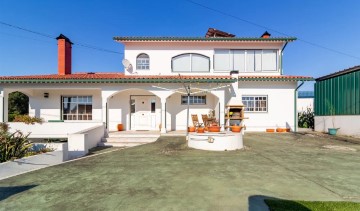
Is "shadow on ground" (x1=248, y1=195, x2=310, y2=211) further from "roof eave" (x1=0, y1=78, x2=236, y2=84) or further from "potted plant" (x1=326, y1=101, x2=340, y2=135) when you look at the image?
"potted plant" (x1=326, y1=101, x2=340, y2=135)

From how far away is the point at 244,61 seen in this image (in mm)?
15414

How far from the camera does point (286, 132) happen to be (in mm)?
13992

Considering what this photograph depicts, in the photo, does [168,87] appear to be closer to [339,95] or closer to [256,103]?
[256,103]

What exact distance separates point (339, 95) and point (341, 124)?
80.1 inches

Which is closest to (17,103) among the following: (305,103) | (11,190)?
(11,190)

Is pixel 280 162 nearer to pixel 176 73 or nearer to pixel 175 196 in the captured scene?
pixel 175 196

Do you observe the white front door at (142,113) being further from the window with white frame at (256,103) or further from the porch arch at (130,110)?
the window with white frame at (256,103)

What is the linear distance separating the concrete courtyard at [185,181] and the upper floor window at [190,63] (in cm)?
865

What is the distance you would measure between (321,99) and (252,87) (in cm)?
613

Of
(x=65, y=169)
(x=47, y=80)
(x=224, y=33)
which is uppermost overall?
(x=224, y=33)

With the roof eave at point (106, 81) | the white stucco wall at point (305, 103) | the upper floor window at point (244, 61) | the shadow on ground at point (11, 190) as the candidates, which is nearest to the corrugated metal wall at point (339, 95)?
the upper floor window at point (244, 61)

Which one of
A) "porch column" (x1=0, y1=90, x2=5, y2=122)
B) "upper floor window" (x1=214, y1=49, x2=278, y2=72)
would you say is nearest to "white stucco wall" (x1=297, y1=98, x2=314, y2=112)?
"upper floor window" (x1=214, y1=49, x2=278, y2=72)

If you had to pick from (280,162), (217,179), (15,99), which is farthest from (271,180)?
(15,99)

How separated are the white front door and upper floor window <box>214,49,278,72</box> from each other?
5.96 meters
